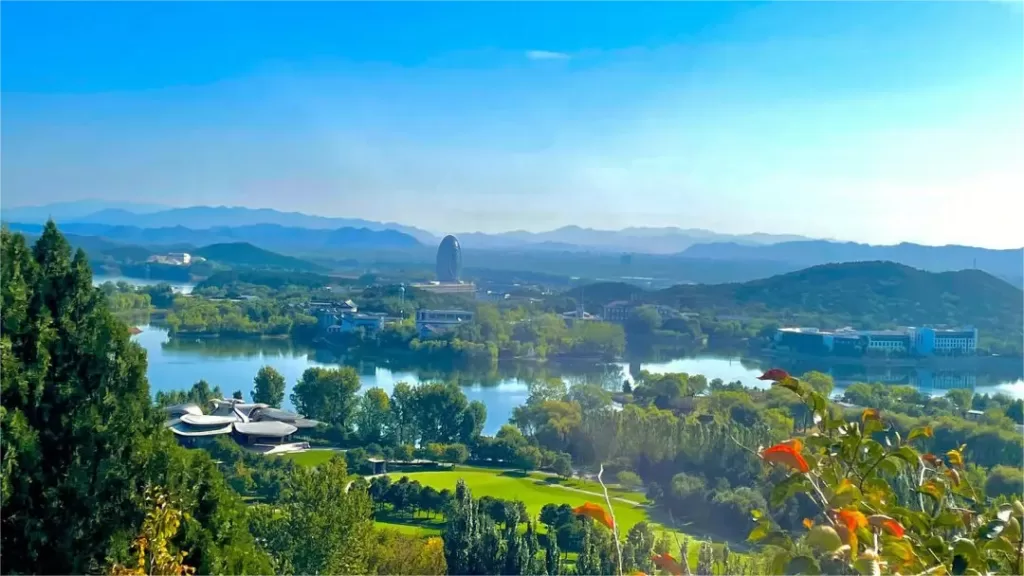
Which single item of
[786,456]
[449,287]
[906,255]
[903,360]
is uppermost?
[906,255]

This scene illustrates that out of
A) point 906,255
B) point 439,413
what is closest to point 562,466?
point 439,413

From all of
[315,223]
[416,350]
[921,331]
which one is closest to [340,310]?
[416,350]

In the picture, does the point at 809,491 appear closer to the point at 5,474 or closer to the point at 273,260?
the point at 5,474

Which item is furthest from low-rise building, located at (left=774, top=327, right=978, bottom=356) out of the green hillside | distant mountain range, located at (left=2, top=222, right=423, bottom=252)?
distant mountain range, located at (left=2, top=222, right=423, bottom=252)

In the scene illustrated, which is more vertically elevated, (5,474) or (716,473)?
(5,474)

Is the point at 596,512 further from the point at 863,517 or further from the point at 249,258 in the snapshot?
the point at 249,258

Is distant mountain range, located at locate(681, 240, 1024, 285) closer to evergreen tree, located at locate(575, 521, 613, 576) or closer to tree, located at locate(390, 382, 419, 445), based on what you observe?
tree, located at locate(390, 382, 419, 445)

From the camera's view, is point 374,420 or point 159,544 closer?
point 159,544
